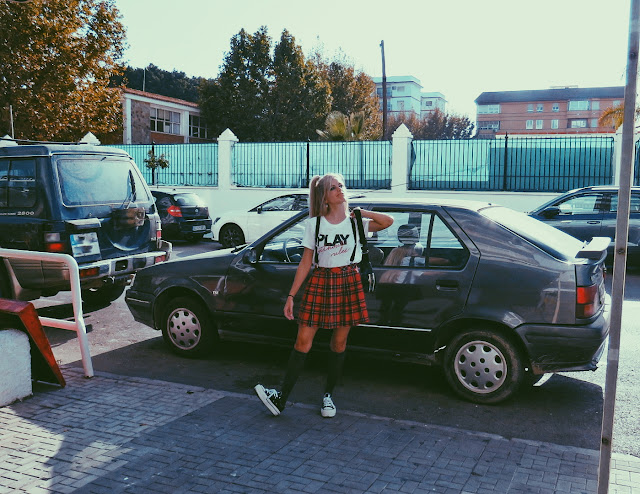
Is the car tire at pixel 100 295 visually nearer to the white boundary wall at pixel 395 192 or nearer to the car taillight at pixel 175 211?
the car taillight at pixel 175 211

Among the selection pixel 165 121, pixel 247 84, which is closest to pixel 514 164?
pixel 247 84

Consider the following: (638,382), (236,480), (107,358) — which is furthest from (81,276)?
(638,382)

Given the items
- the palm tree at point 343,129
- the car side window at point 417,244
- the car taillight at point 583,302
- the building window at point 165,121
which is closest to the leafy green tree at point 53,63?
the palm tree at point 343,129

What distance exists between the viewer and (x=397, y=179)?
21688 mm

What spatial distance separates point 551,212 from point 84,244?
880cm

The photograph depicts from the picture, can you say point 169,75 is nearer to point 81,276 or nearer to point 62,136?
point 62,136

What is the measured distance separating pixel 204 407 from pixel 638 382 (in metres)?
3.69

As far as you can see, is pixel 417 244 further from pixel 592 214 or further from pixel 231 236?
pixel 231 236

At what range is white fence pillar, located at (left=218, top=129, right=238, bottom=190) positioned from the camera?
23.9m

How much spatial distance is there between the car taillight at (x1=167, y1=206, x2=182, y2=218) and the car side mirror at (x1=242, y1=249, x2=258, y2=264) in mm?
11589

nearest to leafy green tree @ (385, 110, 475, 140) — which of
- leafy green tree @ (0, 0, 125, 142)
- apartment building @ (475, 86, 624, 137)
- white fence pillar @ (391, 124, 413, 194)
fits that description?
apartment building @ (475, 86, 624, 137)

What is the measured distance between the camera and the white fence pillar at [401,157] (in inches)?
848

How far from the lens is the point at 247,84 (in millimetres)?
41938

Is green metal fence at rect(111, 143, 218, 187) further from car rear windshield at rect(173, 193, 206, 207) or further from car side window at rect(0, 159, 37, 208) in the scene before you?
car side window at rect(0, 159, 37, 208)
